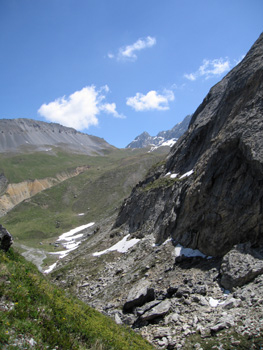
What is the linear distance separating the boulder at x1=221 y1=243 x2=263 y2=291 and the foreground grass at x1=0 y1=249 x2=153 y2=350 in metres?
7.72

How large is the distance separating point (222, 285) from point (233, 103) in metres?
Result: 23.5

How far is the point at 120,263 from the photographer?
30.0m

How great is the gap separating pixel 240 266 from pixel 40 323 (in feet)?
44.1

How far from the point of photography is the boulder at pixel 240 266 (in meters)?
15.7

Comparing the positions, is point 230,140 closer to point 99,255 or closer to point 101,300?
point 101,300

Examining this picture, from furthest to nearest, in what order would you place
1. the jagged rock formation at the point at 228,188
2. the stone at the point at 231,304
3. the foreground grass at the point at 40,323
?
the jagged rock formation at the point at 228,188
the stone at the point at 231,304
the foreground grass at the point at 40,323

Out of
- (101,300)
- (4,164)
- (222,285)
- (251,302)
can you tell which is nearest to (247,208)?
(222,285)

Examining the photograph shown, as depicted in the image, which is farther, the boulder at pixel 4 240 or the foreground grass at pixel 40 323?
the boulder at pixel 4 240

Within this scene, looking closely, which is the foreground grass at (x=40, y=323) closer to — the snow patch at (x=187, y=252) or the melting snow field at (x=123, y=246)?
the snow patch at (x=187, y=252)

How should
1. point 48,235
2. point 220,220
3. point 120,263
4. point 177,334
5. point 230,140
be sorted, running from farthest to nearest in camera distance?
point 48,235 → point 120,263 → point 230,140 → point 220,220 → point 177,334

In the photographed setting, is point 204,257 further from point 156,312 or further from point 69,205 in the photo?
point 69,205

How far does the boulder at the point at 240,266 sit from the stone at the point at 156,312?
13.3 feet

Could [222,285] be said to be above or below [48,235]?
below

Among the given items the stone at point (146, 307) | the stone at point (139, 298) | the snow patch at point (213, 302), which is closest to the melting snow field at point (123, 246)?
the stone at point (139, 298)
